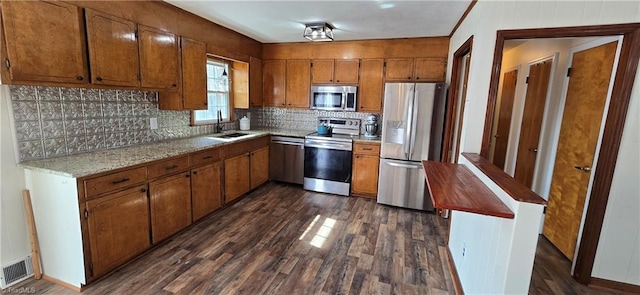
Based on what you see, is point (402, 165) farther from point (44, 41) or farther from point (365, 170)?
point (44, 41)

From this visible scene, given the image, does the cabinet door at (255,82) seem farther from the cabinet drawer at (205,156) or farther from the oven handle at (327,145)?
the cabinet drawer at (205,156)

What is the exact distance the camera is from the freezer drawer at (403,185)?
378cm

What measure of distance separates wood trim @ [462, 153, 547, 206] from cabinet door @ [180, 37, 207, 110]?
2988 millimetres

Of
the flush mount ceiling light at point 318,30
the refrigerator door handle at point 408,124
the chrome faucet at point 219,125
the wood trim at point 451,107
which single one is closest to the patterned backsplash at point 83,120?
the chrome faucet at point 219,125

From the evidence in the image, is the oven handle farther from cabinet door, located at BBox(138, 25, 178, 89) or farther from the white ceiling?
cabinet door, located at BBox(138, 25, 178, 89)

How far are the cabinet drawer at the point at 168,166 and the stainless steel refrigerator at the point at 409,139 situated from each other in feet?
8.17

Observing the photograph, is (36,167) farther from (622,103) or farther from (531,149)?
(531,149)

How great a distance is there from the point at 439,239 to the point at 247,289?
206cm

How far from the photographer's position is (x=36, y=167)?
2021 mm

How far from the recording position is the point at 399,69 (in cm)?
421

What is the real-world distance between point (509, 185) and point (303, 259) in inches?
70.1

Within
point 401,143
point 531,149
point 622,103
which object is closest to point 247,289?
point 401,143

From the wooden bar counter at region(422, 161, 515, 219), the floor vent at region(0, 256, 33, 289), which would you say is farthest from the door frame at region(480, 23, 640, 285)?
the floor vent at region(0, 256, 33, 289)

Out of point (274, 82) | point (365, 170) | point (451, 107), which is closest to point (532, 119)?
point (451, 107)
